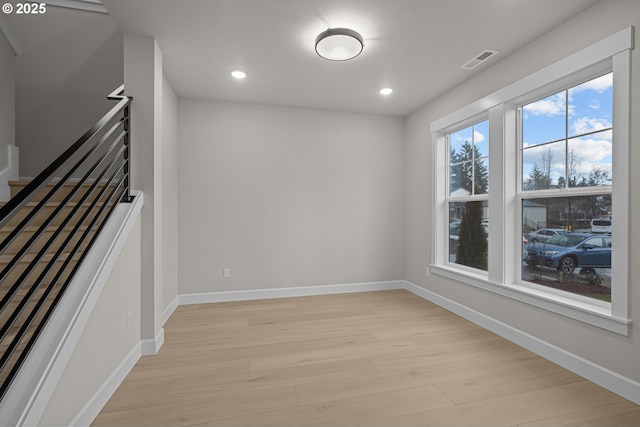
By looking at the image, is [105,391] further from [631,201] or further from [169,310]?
[631,201]

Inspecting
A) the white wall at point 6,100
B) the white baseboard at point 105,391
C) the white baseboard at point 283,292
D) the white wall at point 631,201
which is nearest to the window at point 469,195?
the white wall at point 631,201

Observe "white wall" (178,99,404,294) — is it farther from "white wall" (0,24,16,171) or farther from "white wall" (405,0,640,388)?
"white wall" (0,24,16,171)

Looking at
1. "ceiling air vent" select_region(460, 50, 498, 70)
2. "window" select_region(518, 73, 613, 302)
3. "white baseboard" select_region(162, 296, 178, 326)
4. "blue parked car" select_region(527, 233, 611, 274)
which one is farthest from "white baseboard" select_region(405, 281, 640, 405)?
"white baseboard" select_region(162, 296, 178, 326)

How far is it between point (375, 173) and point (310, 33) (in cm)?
236

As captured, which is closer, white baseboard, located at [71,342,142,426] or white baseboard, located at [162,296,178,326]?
white baseboard, located at [71,342,142,426]

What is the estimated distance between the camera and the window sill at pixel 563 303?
6.30 ft

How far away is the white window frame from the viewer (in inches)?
73.7

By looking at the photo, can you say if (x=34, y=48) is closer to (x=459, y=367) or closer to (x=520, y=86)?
(x=520, y=86)

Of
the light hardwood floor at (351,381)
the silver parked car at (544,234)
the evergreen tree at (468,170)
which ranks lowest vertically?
the light hardwood floor at (351,381)

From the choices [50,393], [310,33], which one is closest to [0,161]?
[50,393]

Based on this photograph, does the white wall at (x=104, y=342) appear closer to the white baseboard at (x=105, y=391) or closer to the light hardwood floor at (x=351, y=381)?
the white baseboard at (x=105, y=391)

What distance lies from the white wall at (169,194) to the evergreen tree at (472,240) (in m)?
3.47

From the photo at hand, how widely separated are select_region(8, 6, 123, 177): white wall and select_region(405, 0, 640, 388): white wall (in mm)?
3918

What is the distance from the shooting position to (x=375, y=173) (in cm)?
438
